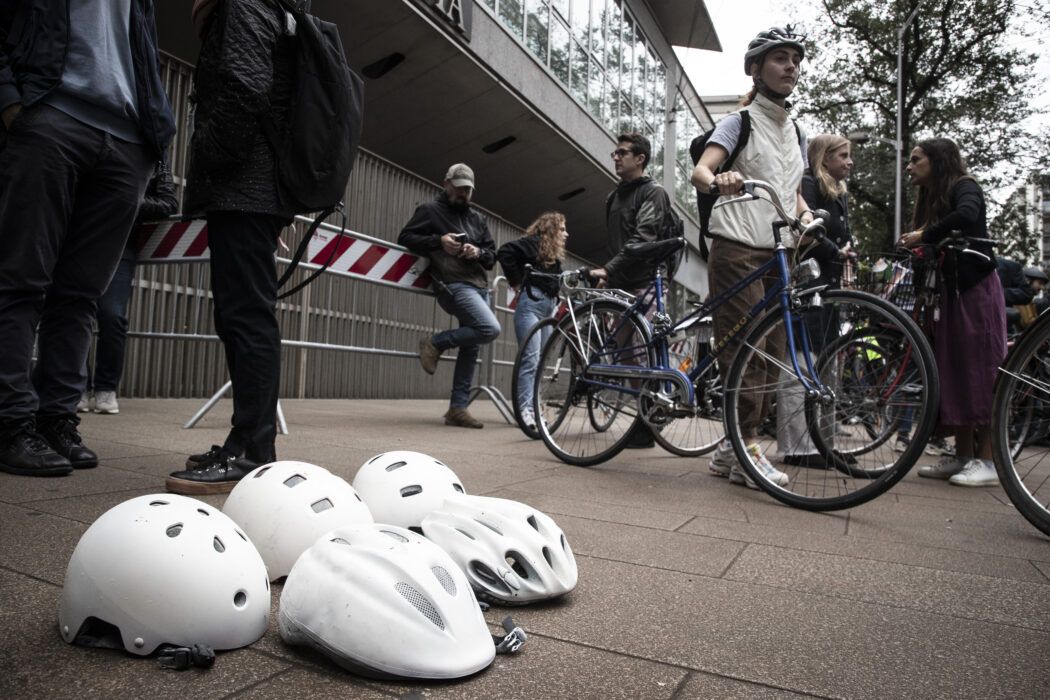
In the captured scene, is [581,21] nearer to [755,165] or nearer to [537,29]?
[537,29]

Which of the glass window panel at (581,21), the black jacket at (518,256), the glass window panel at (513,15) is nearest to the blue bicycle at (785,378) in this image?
the black jacket at (518,256)

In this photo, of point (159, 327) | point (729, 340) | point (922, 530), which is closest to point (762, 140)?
point (729, 340)

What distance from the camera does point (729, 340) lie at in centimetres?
417

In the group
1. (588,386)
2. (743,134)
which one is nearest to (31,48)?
(588,386)

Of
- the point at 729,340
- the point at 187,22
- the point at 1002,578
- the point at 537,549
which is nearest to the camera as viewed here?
the point at 537,549

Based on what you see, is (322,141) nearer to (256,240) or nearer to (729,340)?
(256,240)

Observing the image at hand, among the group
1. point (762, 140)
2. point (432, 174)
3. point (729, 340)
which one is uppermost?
point (432, 174)

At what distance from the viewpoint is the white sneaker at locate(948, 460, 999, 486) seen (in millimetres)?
4727

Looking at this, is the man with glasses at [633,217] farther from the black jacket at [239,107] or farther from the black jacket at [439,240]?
the black jacket at [239,107]

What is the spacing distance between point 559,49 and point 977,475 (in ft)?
44.5

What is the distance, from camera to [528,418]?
618 cm

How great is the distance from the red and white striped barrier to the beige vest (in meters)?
2.90

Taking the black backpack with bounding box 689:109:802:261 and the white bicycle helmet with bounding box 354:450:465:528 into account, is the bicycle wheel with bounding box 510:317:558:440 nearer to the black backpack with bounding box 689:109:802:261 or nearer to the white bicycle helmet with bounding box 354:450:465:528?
the black backpack with bounding box 689:109:802:261

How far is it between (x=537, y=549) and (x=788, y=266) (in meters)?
2.74
